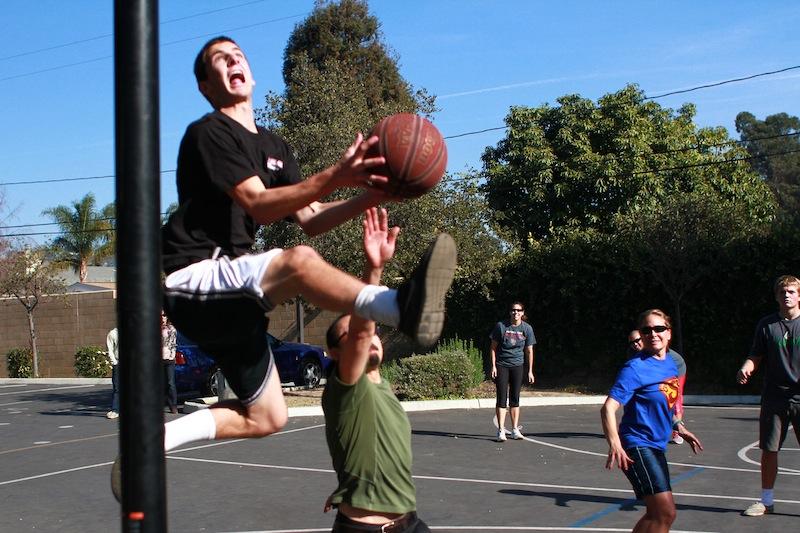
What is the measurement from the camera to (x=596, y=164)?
30531 mm

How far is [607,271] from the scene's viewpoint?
894 inches

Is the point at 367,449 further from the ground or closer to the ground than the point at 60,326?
closer to the ground

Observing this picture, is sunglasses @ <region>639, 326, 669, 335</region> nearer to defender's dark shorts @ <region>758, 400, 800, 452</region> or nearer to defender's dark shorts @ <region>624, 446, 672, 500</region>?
defender's dark shorts @ <region>624, 446, 672, 500</region>

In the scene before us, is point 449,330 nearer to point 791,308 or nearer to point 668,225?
point 668,225

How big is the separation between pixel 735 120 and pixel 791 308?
304 feet

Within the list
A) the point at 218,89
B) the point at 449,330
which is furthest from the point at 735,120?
the point at 218,89

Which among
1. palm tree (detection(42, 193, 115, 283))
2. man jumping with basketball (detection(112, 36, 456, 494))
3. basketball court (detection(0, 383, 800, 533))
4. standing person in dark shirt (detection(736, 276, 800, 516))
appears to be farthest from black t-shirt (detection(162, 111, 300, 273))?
palm tree (detection(42, 193, 115, 283))

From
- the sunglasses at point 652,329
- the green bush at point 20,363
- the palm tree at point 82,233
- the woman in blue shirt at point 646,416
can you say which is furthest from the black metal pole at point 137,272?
the palm tree at point 82,233

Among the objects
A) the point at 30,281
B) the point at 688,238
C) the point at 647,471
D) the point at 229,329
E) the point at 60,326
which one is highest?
the point at 30,281

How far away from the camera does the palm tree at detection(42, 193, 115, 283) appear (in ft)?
155

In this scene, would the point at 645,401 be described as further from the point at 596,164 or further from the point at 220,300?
the point at 596,164

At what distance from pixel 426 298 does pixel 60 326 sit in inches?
1300

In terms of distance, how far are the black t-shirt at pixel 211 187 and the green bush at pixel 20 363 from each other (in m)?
33.1

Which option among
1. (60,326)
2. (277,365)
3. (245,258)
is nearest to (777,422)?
(245,258)
